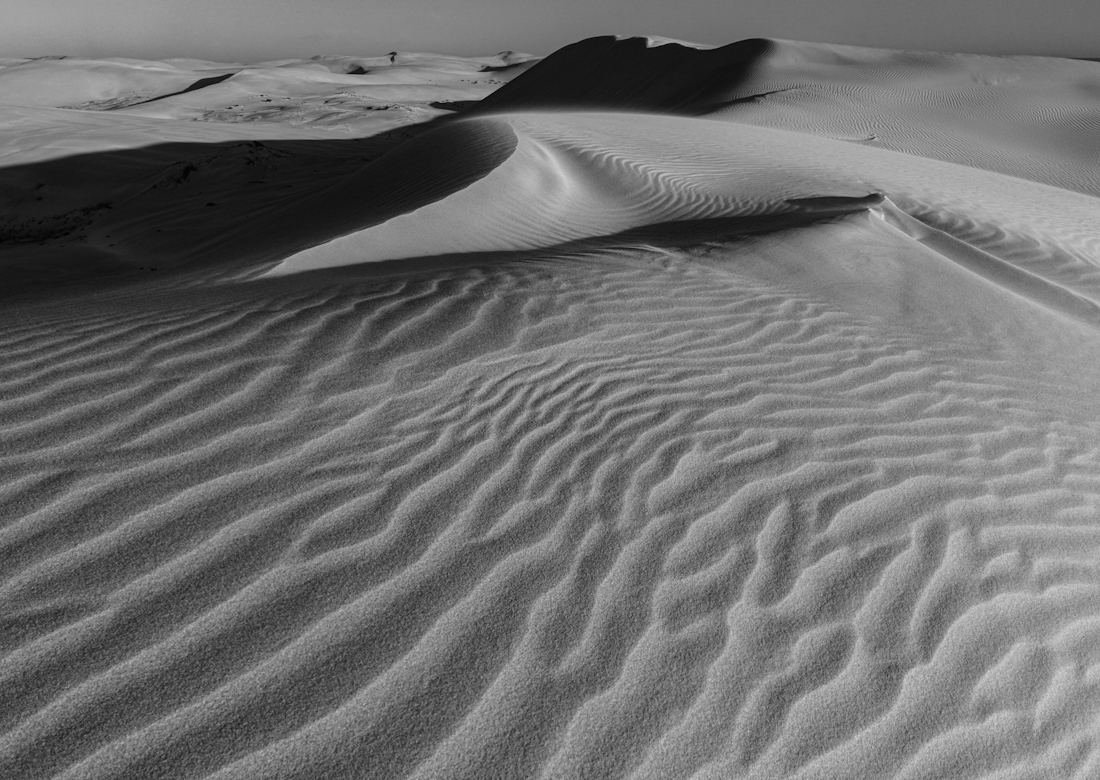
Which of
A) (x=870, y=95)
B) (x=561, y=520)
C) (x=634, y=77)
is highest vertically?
(x=634, y=77)

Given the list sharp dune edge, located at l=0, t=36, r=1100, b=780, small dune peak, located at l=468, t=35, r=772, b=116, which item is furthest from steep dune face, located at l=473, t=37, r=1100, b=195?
sharp dune edge, located at l=0, t=36, r=1100, b=780

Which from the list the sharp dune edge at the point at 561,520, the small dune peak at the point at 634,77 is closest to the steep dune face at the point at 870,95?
A: the small dune peak at the point at 634,77

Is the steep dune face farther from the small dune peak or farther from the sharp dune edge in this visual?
the sharp dune edge

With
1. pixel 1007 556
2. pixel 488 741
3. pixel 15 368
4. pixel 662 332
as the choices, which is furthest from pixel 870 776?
pixel 15 368

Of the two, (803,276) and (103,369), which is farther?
(803,276)

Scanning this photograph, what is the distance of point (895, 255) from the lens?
6.28 meters

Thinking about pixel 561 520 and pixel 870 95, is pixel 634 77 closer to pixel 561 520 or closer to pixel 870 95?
pixel 870 95

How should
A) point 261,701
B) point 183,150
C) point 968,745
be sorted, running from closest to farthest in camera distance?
point 261,701 < point 968,745 < point 183,150

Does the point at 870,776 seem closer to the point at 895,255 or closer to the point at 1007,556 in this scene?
the point at 1007,556

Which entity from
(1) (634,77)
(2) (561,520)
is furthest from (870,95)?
(2) (561,520)

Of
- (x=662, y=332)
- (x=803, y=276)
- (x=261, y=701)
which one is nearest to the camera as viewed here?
(x=261, y=701)

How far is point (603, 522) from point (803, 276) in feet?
11.3

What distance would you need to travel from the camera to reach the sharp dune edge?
2.09 m

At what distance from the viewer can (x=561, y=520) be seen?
285 centimetres
